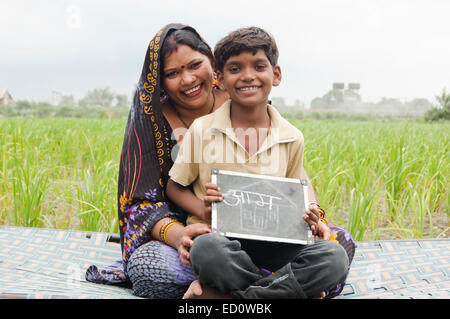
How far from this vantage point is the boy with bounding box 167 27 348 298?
1172 mm

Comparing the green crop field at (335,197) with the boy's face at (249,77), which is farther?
the green crop field at (335,197)

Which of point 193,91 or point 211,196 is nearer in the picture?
point 211,196

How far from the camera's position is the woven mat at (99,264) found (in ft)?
4.83

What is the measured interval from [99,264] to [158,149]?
0.72m

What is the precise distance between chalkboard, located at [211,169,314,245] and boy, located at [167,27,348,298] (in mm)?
43

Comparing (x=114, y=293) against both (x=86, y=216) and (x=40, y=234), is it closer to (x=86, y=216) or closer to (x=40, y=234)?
(x=40, y=234)

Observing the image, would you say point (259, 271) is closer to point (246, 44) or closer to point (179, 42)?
point (246, 44)

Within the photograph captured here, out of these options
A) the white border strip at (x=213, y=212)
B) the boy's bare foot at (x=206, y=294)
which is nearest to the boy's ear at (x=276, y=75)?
the white border strip at (x=213, y=212)

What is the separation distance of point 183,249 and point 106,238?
106 cm

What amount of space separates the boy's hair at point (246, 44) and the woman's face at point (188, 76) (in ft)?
0.47

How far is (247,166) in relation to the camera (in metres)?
1.37

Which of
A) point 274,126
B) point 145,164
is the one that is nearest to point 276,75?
point 274,126

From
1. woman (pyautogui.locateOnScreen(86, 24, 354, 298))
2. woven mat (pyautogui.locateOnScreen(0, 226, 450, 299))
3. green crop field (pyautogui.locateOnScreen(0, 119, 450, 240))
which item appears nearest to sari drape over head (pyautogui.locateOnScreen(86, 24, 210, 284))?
woman (pyautogui.locateOnScreen(86, 24, 354, 298))

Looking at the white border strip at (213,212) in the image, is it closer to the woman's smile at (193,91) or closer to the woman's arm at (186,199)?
the woman's arm at (186,199)
